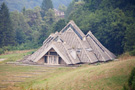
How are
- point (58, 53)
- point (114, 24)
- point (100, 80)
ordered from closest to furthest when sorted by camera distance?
point (100, 80), point (58, 53), point (114, 24)

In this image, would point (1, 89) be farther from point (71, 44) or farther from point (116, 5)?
point (116, 5)

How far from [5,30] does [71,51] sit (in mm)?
28879

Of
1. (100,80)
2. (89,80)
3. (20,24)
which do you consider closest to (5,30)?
(20,24)

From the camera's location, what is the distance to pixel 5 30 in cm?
5419

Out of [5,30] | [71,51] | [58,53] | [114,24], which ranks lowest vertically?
[58,53]

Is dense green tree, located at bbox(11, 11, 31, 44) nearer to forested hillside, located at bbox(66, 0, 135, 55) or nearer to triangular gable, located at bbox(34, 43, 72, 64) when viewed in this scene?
forested hillside, located at bbox(66, 0, 135, 55)

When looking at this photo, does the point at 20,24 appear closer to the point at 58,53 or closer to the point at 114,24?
the point at 114,24

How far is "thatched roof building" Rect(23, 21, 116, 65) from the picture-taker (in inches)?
1134

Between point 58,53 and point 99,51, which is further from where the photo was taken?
point 99,51

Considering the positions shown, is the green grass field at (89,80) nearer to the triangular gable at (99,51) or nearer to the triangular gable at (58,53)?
the triangular gable at (58,53)

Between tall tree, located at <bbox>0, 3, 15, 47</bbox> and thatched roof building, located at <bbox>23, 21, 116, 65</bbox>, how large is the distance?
78.4 ft

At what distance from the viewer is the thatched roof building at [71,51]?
28.8m

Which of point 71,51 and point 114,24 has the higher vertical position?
point 114,24

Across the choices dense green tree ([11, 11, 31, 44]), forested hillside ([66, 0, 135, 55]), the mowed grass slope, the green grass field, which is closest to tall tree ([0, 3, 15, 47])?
dense green tree ([11, 11, 31, 44])
